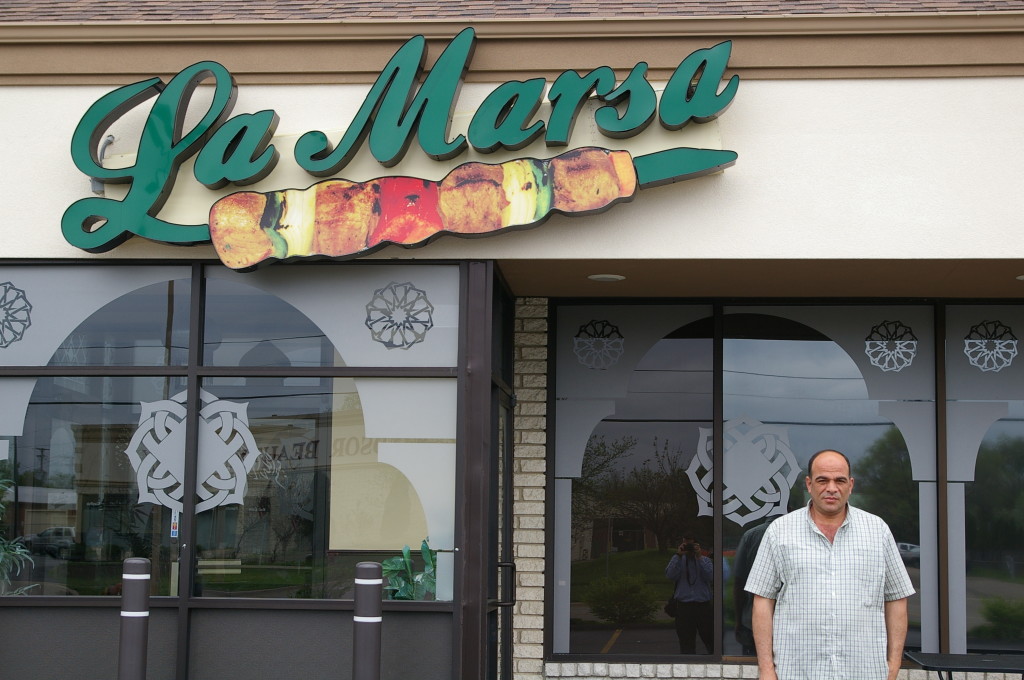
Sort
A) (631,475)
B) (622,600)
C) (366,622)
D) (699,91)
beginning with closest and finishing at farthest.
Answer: (366,622) < (699,91) < (622,600) < (631,475)

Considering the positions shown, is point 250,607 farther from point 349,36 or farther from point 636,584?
point 349,36

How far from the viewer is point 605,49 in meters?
7.36

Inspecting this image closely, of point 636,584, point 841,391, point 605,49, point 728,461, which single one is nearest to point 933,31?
point 605,49

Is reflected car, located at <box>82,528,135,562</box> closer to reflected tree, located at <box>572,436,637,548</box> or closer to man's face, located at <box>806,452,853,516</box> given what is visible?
reflected tree, located at <box>572,436,637,548</box>

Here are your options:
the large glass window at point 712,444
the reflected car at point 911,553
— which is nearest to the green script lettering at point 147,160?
the large glass window at point 712,444

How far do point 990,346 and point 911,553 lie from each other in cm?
175

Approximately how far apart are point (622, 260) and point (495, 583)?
8.48ft

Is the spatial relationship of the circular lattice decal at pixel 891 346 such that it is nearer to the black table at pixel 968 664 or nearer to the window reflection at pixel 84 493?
the black table at pixel 968 664

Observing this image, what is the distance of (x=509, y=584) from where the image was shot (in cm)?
838

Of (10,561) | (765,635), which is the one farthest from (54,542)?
(765,635)

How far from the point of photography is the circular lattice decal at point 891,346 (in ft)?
28.8

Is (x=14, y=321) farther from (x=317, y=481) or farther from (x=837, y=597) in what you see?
(x=837, y=597)

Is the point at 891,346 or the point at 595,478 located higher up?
the point at 891,346

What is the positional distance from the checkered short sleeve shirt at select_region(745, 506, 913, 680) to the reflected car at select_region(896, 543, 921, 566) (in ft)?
13.8
